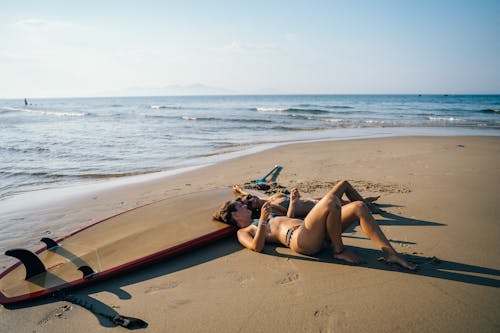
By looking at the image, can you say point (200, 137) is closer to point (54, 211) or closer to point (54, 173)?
point (54, 173)

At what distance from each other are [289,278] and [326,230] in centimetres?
63

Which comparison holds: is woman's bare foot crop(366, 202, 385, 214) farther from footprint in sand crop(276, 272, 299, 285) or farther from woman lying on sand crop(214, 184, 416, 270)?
footprint in sand crop(276, 272, 299, 285)

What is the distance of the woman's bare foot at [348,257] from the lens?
339 centimetres

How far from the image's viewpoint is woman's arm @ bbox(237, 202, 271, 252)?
143 inches

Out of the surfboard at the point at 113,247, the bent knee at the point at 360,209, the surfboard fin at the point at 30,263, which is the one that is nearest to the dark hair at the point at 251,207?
the surfboard at the point at 113,247

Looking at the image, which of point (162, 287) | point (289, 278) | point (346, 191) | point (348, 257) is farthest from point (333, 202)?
point (162, 287)

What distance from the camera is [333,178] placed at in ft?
23.1

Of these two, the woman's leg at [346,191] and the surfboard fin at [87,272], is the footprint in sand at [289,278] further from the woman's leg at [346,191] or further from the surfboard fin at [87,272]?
the surfboard fin at [87,272]

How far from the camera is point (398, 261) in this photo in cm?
325

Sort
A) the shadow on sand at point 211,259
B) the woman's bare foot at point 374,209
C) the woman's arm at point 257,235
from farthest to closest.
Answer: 1. the woman's bare foot at point 374,209
2. the woman's arm at point 257,235
3. the shadow on sand at point 211,259

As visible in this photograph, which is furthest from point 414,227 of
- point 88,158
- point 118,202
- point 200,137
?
point 200,137

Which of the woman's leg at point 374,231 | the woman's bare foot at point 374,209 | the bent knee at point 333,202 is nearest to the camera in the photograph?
the bent knee at point 333,202

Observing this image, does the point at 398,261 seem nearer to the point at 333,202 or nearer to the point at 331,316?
the point at 333,202

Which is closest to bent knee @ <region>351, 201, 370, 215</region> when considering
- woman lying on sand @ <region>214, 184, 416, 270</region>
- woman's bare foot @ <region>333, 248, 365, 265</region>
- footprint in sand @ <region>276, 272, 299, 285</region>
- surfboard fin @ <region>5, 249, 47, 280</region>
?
woman lying on sand @ <region>214, 184, 416, 270</region>
